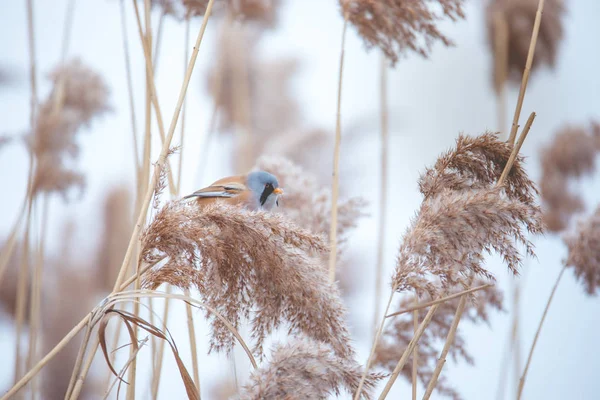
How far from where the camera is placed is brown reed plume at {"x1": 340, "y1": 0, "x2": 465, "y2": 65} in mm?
1640

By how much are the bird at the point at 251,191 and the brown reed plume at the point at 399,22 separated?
0.58m

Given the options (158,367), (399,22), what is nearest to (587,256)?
(399,22)

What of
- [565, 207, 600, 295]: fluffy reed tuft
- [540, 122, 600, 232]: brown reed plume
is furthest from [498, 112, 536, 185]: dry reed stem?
[540, 122, 600, 232]: brown reed plume

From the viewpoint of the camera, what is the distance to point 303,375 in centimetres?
100

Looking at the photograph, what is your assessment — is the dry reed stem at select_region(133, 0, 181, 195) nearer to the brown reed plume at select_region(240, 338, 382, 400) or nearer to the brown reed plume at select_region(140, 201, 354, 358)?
the brown reed plume at select_region(140, 201, 354, 358)

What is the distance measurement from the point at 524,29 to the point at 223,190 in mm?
2198

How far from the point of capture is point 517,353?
2066 millimetres

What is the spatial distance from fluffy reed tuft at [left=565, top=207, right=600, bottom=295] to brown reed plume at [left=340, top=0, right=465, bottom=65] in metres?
0.82

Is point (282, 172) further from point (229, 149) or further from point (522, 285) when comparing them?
point (229, 149)

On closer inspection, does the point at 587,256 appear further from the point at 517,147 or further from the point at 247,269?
the point at 247,269

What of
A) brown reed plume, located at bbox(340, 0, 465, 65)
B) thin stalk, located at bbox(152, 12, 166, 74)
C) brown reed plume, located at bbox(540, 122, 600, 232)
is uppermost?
brown reed plume, located at bbox(540, 122, 600, 232)

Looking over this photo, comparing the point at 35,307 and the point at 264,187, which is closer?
the point at 35,307

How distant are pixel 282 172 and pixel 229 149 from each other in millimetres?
1530

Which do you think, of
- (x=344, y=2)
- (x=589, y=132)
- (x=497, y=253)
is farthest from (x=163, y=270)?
(x=589, y=132)
